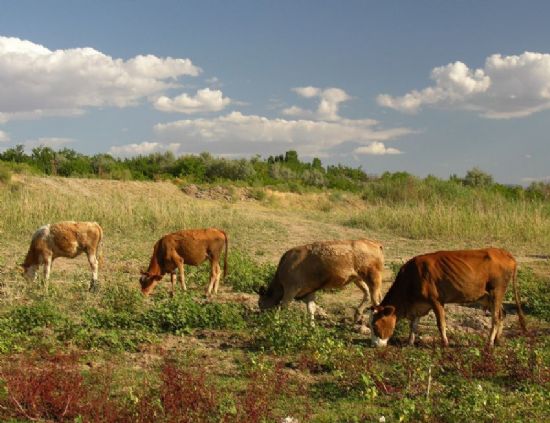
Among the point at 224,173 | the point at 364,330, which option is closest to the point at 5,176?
the point at 224,173

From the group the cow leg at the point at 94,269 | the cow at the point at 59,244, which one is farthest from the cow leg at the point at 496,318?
the cow at the point at 59,244

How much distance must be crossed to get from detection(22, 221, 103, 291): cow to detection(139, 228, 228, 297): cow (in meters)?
1.13

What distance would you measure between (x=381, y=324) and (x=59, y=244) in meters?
6.65

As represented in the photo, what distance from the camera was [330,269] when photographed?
9.27 metres

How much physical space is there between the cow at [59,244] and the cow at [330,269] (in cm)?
418

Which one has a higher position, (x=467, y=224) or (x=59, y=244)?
(x=467, y=224)

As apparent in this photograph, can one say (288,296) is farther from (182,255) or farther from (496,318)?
(182,255)

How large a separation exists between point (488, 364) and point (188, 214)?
1482 cm

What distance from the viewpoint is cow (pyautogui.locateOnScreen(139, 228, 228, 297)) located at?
11.4 m

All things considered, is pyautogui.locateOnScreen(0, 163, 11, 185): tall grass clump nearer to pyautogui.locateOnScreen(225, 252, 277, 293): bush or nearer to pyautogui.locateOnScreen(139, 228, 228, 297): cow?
pyautogui.locateOnScreen(225, 252, 277, 293): bush

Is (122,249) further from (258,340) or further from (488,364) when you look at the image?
(488,364)

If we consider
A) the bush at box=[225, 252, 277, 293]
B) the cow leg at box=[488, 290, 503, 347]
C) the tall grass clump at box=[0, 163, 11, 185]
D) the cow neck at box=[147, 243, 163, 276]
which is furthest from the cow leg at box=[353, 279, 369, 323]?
the tall grass clump at box=[0, 163, 11, 185]

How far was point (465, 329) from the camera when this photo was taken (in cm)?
952

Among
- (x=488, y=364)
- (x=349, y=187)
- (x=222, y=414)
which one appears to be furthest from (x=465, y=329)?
(x=349, y=187)
